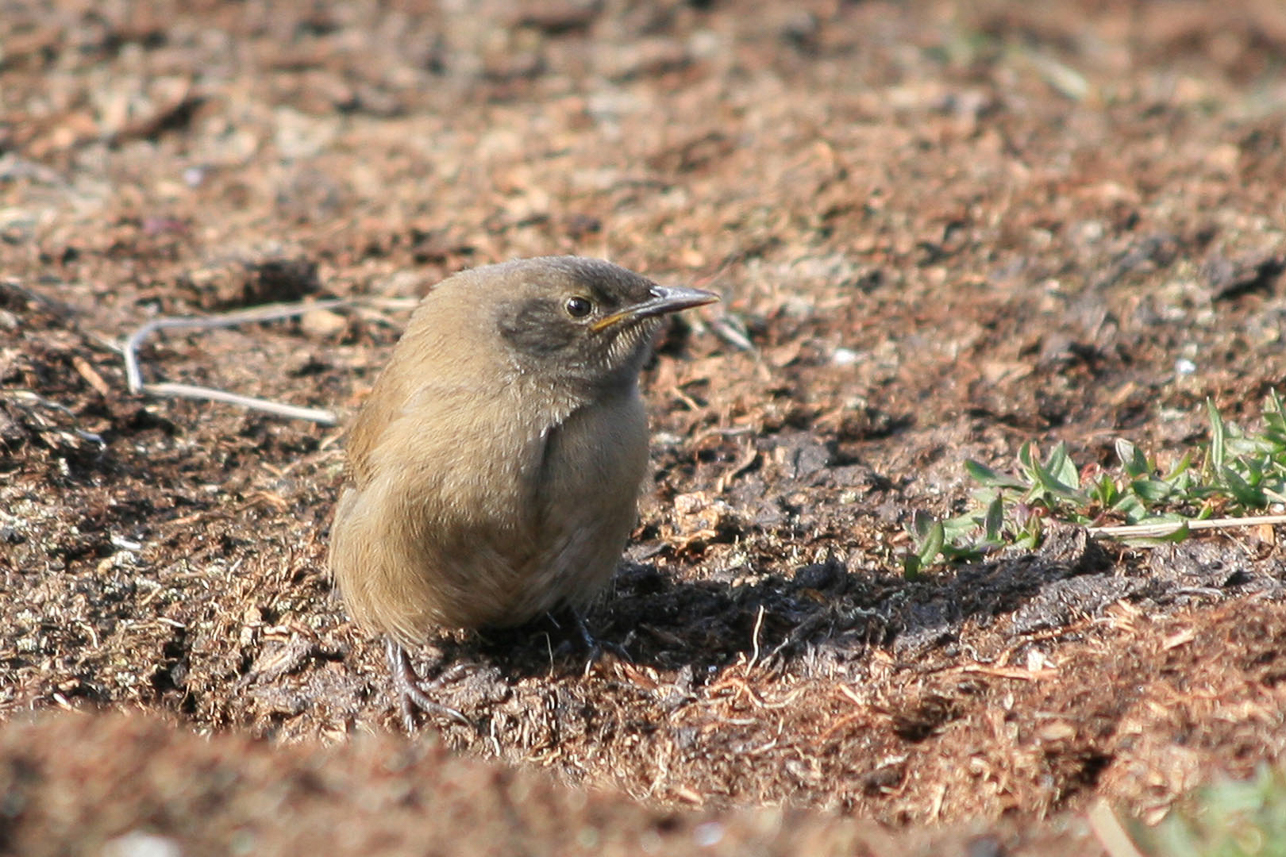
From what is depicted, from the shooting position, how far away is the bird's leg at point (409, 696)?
5.03m

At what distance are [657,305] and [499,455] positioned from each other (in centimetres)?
96

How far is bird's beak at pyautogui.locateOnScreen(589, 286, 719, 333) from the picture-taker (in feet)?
17.6

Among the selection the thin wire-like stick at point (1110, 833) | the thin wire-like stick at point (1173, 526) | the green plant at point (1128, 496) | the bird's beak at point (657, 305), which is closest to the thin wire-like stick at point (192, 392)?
the bird's beak at point (657, 305)

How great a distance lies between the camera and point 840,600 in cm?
528

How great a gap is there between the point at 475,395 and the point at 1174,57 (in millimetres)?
8600

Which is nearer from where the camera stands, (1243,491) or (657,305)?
(1243,491)

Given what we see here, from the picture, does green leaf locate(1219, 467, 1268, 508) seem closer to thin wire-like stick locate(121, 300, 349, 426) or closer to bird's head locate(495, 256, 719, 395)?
bird's head locate(495, 256, 719, 395)

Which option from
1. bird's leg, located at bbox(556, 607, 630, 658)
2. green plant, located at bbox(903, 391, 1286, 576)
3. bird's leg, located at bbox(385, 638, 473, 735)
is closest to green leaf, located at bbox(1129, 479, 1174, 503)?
green plant, located at bbox(903, 391, 1286, 576)

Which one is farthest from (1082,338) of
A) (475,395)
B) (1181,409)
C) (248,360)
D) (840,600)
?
(248,360)

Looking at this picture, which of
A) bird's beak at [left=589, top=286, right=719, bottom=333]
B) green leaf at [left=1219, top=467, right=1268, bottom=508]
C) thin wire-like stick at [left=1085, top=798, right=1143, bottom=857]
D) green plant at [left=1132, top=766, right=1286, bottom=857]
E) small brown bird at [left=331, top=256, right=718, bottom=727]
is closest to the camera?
green plant at [left=1132, top=766, right=1286, bottom=857]

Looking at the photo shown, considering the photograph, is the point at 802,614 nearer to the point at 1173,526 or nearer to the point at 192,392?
the point at 1173,526

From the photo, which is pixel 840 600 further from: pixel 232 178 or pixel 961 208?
pixel 232 178

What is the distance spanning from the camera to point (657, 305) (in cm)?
543

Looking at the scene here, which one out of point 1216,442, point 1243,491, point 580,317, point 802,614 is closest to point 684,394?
point 580,317
